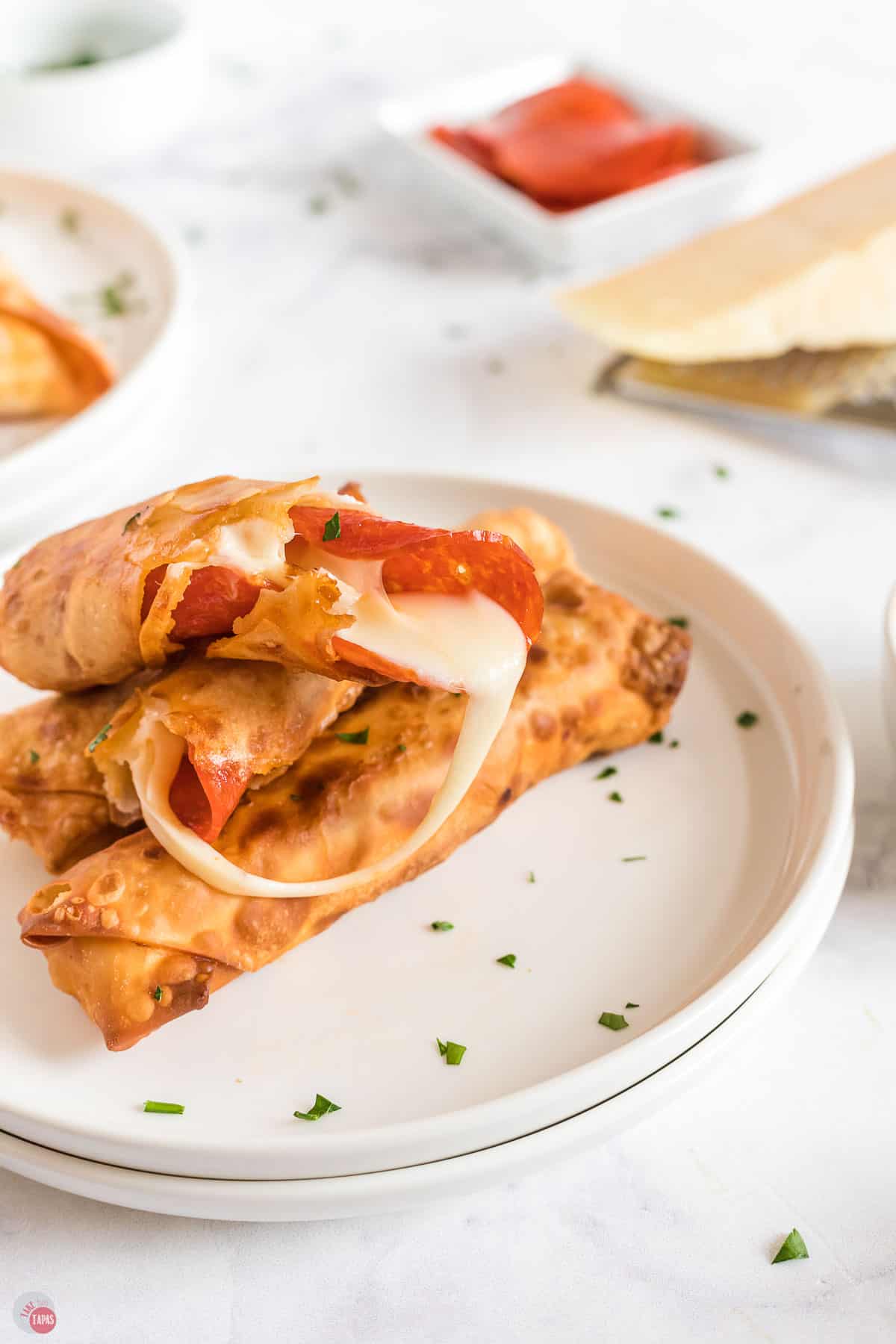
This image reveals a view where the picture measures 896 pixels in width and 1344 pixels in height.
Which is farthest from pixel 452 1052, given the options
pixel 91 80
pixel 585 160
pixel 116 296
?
pixel 91 80

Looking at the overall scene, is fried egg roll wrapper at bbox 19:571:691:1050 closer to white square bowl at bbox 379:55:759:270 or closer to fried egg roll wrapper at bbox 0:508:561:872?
fried egg roll wrapper at bbox 0:508:561:872

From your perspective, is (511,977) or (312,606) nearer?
(312,606)

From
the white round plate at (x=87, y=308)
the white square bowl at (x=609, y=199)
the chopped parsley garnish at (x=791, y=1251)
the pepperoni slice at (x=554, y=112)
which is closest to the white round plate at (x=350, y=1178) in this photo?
the chopped parsley garnish at (x=791, y=1251)

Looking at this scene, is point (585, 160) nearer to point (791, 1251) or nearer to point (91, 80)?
point (91, 80)

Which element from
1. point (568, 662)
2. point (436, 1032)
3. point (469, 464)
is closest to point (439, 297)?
point (469, 464)

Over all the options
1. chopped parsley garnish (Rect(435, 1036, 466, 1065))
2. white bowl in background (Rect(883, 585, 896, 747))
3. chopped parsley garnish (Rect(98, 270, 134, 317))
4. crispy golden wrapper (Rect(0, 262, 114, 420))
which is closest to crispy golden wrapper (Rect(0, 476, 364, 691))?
chopped parsley garnish (Rect(435, 1036, 466, 1065))

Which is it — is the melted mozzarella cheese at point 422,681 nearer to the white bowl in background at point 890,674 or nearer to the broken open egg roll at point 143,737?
the broken open egg roll at point 143,737
